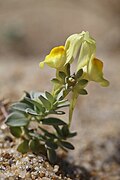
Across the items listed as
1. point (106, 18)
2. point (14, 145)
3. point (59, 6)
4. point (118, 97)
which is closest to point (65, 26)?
point (59, 6)

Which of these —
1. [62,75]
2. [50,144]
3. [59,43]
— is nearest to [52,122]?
[50,144]

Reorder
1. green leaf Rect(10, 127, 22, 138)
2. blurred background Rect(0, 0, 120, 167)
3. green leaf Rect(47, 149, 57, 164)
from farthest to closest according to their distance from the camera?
blurred background Rect(0, 0, 120, 167), green leaf Rect(10, 127, 22, 138), green leaf Rect(47, 149, 57, 164)

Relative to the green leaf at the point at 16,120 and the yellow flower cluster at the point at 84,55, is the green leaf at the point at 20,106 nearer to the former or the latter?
the green leaf at the point at 16,120

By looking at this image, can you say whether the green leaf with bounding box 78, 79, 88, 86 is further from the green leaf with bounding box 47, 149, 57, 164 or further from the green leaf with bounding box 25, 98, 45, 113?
the green leaf with bounding box 47, 149, 57, 164

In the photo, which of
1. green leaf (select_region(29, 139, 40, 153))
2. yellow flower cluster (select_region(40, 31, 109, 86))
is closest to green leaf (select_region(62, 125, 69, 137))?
green leaf (select_region(29, 139, 40, 153))

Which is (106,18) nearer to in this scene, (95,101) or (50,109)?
(95,101)

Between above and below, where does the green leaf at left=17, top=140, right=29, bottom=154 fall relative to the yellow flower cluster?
below

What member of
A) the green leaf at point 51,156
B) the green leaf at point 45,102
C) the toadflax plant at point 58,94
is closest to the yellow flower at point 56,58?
the toadflax plant at point 58,94
